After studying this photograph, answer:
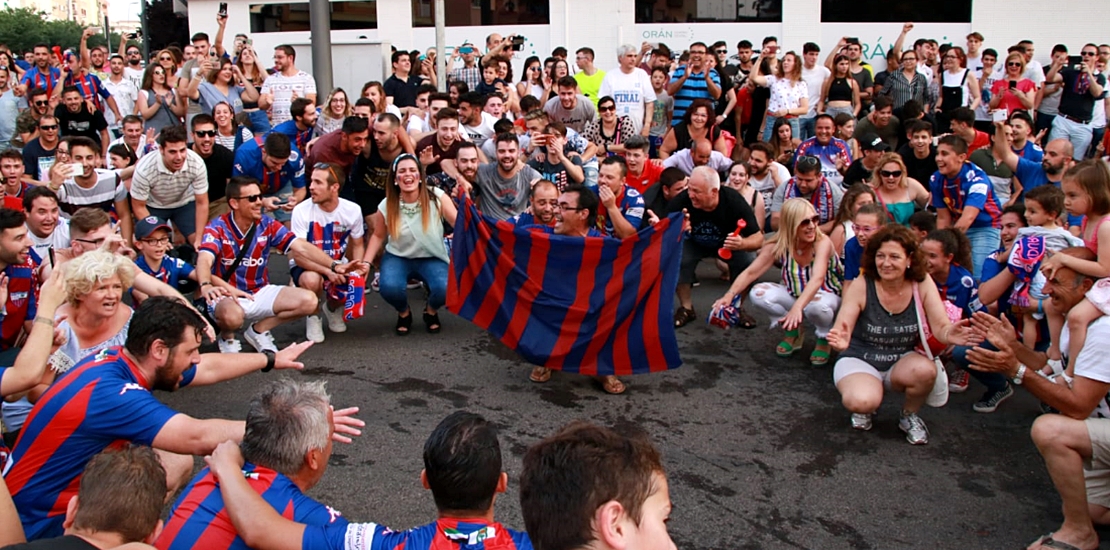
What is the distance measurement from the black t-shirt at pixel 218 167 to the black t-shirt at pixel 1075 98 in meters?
10.5

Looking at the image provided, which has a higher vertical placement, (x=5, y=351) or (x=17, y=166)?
(x=17, y=166)

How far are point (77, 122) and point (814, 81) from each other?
8.90m

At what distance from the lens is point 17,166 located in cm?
809

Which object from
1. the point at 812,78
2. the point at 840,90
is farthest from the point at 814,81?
the point at 840,90

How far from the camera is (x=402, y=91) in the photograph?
1284cm

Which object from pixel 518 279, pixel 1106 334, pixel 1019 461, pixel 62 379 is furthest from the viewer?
pixel 518 279

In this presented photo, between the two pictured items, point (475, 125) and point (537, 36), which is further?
point (537, 36)

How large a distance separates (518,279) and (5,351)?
10.1ft

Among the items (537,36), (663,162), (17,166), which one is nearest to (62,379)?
(17,166)

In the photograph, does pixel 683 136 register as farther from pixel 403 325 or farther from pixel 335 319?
pixel 335 319

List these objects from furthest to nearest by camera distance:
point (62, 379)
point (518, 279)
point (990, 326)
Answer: point (518, 279) → point (990, 326) → point (62, 379)

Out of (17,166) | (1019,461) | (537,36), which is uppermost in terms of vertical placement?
(537,36)

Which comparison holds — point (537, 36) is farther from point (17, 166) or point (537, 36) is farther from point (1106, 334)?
point (1106, 334)

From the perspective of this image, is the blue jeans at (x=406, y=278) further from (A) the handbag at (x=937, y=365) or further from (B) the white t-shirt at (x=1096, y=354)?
(B) the white t-shirt at (x=1096, y=354)
